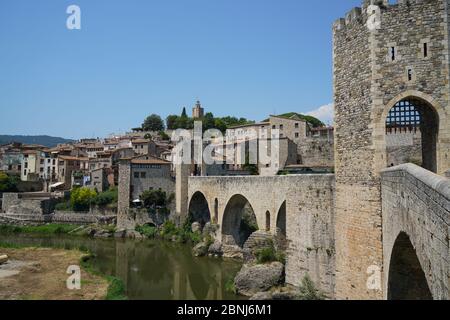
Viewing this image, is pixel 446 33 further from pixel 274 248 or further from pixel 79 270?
pixel 79 270

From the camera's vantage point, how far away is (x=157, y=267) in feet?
81.7

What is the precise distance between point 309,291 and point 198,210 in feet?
75.4

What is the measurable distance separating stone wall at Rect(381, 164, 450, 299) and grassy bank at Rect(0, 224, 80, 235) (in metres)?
36.2

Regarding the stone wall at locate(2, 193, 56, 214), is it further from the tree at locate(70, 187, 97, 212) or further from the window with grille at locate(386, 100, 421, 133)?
the window with grille at locate(386, 100, 421, 133)

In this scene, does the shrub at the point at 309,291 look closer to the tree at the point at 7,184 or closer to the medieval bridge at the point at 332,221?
the medieval bridge at the point at 332,221

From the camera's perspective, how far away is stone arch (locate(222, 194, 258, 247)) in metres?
28.2

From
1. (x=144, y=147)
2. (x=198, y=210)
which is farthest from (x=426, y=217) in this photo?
(x=144, y=147)

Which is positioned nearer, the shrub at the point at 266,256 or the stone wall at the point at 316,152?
the shrub at the point at 266,256

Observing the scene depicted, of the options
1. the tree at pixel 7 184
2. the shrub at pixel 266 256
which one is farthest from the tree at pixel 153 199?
the tree at pixel 7 184

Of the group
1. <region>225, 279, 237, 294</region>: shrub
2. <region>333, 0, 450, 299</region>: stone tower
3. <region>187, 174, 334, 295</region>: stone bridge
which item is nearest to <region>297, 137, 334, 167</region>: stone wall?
<region>187, 174, 334, 295</region>: stone bridge

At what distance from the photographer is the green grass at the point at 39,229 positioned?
37.6 m

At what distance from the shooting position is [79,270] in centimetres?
2170

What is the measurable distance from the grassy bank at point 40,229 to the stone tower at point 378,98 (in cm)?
3378
